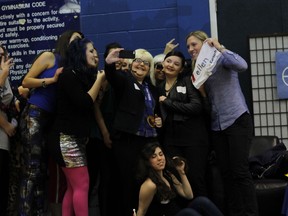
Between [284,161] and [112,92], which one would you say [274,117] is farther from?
[112,92]

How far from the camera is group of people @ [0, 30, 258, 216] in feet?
11.8

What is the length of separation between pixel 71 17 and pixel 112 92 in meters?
1.76

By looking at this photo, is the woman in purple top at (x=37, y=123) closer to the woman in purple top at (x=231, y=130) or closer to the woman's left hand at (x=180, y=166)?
the woman's left hand at (x=180, y=166)

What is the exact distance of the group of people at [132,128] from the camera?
3.59m

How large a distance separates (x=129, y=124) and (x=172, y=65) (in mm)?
621

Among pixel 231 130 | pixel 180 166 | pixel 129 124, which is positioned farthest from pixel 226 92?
pixel 129 124

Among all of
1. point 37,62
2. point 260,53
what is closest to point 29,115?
point 37,62

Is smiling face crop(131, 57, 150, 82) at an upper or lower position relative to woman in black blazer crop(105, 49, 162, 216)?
upper

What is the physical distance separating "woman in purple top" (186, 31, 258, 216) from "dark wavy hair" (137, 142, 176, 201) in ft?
1.45

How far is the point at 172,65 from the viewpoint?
13.0ft

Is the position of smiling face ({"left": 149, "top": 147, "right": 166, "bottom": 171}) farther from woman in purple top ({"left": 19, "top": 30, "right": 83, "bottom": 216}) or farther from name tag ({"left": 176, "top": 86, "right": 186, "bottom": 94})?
woman in purple top ({"left": 19, "top": 30, "right": 83, "bottom": 216})

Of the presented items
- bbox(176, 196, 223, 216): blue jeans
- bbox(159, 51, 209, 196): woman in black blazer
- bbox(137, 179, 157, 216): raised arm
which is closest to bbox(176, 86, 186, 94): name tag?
bbox(159, 51, 209, 196): woman in black blazer

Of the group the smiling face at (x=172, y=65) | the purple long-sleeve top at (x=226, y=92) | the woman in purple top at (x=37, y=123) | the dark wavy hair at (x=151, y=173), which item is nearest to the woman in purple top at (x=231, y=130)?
the purple long-sleeve top at (x=226, y=92)

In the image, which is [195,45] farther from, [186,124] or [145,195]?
[145,195]
